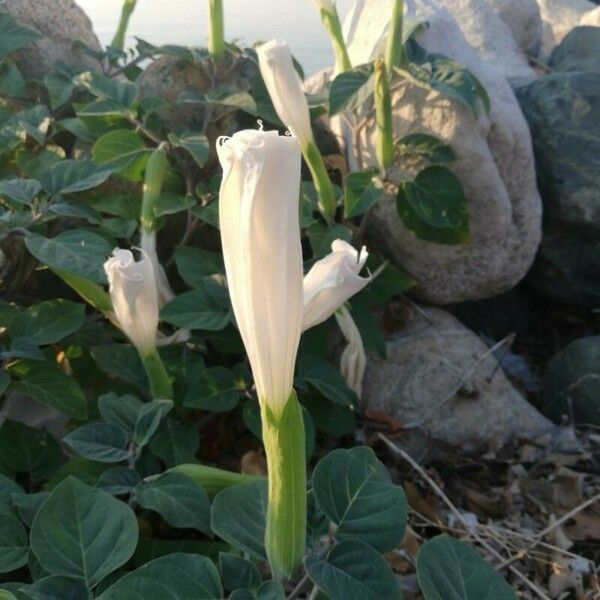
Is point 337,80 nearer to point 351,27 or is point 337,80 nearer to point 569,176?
point 351,27

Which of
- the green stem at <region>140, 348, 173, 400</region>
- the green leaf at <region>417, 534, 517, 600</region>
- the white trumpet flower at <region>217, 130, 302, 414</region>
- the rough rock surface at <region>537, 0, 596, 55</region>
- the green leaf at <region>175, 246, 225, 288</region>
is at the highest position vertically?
the white trumpet flower at <region>217, 130, 302, 414</region>

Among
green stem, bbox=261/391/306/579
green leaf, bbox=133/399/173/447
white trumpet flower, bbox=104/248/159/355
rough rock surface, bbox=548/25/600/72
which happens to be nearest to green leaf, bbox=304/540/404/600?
green stem, bbox=261/391/306/579

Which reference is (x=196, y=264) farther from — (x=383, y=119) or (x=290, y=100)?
(x=383, y=119)

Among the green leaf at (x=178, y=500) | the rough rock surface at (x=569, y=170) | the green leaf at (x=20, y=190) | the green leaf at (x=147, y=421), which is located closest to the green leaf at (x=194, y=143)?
the green leaf at (x=20, y=190)

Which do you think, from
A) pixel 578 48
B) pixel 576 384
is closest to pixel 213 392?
pixel 576 384

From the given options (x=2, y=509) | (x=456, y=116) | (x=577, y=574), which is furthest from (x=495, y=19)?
(x=2, y=509)

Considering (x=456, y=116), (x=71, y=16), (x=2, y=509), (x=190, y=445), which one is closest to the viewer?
(x=2, y=509)

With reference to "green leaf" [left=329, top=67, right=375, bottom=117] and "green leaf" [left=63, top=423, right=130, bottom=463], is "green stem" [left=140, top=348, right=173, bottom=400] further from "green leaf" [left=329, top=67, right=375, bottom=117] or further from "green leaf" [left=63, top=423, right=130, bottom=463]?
"green leaf" [left=329, top=67, right=375, bottom=117]
